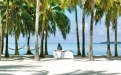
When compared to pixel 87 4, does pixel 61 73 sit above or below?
below

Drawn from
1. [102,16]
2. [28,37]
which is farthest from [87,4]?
[28,37]

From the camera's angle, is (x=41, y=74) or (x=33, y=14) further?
(x=33, y=14)

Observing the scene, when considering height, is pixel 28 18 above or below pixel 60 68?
above

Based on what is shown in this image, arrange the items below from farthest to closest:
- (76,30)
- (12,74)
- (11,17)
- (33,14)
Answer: (33,14) → (76,30) → (11,17) → (12,74)

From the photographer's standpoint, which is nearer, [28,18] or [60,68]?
[60,68]

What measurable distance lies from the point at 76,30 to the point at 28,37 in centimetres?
871

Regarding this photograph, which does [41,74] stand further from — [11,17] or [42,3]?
[11,17]

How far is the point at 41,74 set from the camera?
13.1m

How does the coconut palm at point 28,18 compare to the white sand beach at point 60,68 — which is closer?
the white sand beach at point 60,68

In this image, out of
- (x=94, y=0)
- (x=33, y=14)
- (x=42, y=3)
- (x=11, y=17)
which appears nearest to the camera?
(x=94, y=0)

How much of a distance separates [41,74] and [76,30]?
2355 cm

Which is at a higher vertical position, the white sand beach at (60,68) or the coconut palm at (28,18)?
the coconut palm at (28,18)

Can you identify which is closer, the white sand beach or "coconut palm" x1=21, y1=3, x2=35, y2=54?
the white sand beach

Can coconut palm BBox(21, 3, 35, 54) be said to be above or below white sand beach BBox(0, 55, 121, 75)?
above
